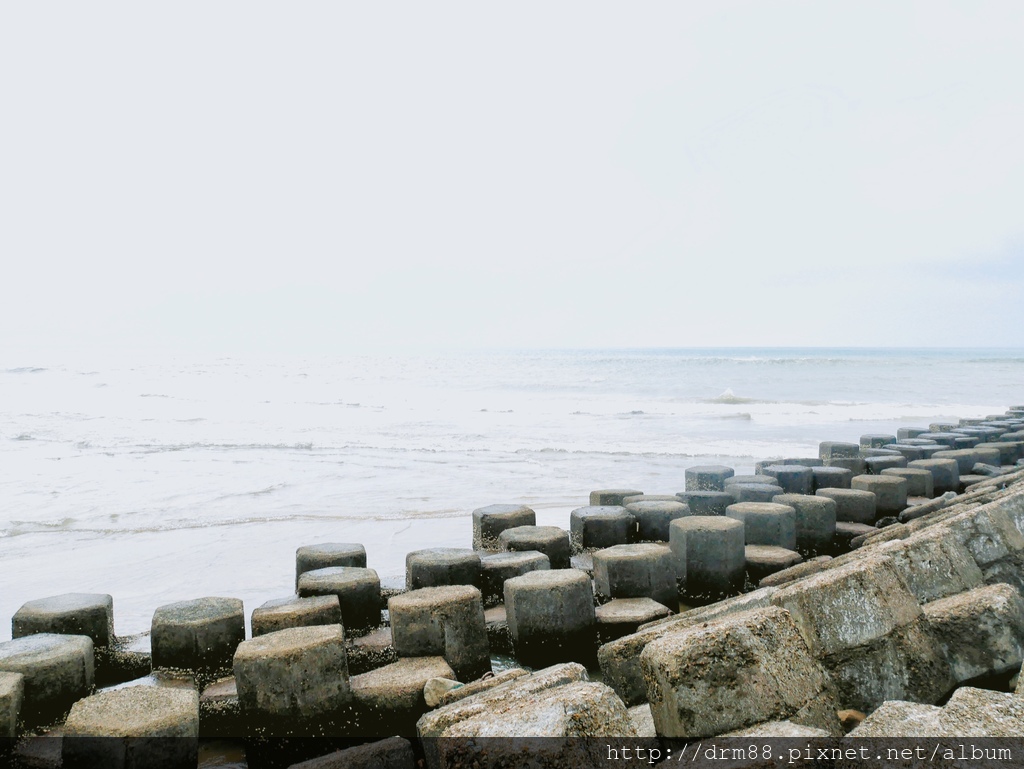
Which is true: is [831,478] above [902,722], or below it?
below

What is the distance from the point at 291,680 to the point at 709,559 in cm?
191

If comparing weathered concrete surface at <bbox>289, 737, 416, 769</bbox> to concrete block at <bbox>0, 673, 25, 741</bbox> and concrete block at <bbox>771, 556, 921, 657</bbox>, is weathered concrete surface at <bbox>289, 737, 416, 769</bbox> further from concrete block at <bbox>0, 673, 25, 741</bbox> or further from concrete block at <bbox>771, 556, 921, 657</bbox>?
concrete block at <bbox>771, 556, 921, 657</bbox>

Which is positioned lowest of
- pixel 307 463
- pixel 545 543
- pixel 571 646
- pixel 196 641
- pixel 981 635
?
pixel 307 463

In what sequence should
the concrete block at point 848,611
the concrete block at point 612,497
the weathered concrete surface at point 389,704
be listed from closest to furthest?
the concrete block at point 848,611 < the weathered concrete surface at point 389,704 < the concrete block at point 612,497

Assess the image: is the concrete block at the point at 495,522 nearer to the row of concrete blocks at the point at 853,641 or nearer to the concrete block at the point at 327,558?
the concrete block at the point at 327,558

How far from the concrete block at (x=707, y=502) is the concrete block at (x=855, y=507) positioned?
58 cm

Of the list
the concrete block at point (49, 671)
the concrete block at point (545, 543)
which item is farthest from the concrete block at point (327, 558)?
the concrete block at point (49, 671)

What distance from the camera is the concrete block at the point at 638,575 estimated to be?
A: 3.05 m

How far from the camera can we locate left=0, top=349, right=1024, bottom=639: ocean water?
4902 millimetres

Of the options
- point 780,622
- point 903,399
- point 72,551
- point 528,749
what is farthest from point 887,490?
point 903,399

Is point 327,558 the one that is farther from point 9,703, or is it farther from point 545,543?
point 9,703

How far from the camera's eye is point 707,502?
4176 mm

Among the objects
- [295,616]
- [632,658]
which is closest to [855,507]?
[632,658]

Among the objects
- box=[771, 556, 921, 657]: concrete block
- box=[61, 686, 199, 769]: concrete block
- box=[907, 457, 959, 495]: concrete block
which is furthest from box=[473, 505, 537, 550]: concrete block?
box=[907, 457, 959, 495]: concrete block
